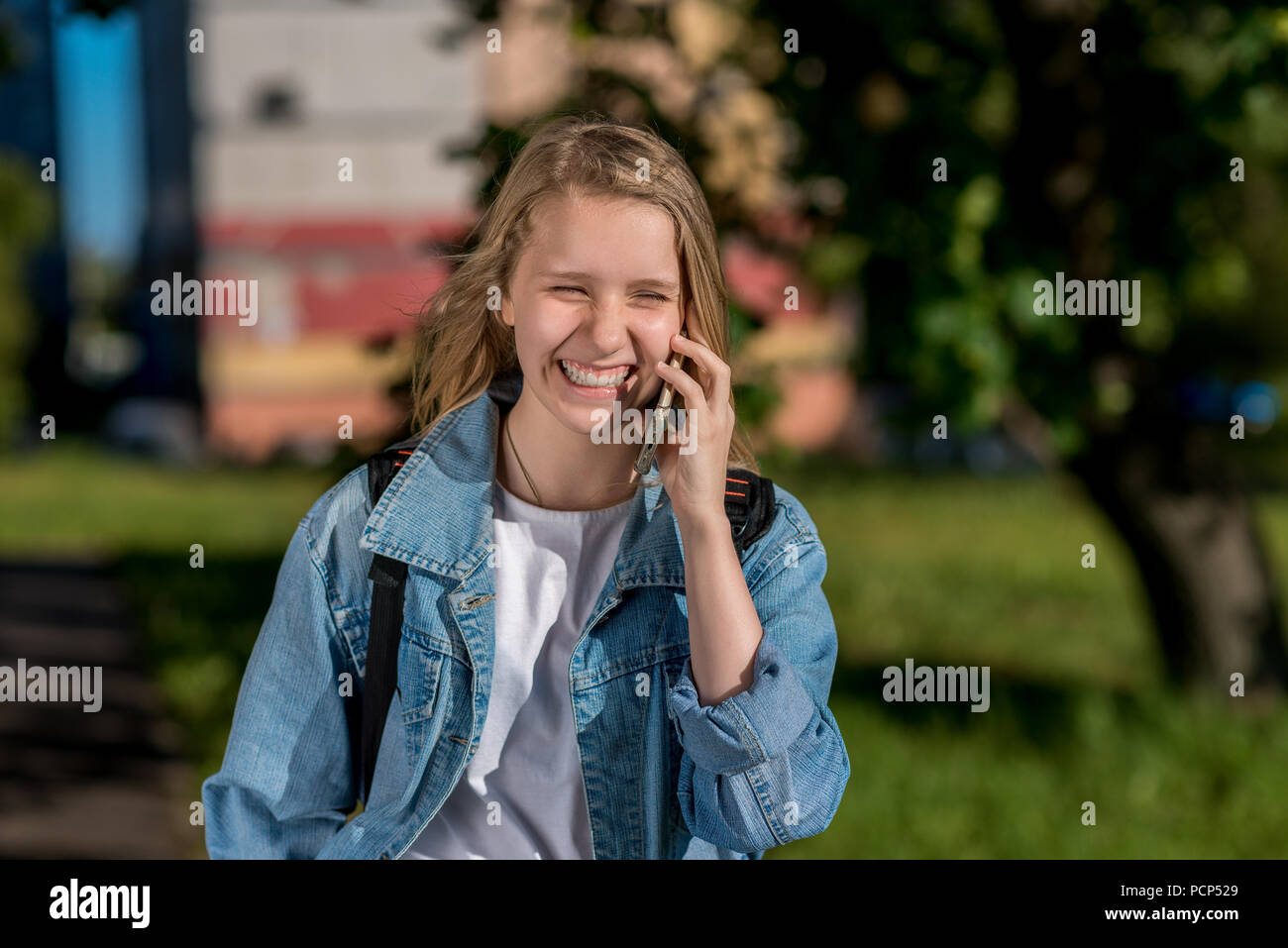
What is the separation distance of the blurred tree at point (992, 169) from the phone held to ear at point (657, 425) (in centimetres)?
232

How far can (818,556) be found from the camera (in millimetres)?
1842

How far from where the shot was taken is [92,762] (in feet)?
20.2

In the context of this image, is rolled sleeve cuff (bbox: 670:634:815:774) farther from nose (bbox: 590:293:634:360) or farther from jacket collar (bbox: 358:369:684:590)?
nose (bbox: 590:293:634:360)

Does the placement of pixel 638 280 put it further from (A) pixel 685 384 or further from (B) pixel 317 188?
(B) pixel 317 188

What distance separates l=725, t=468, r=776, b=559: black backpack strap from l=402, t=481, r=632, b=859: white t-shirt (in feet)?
0.58

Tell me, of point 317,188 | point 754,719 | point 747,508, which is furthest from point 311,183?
point 754,719

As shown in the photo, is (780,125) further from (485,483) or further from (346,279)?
(346,279)

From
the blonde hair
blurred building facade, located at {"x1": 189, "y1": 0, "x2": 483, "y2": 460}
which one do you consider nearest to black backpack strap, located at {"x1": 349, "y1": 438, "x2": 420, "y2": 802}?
the blonde hair

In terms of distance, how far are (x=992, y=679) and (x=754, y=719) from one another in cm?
606

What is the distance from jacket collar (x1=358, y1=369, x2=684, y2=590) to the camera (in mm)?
1843

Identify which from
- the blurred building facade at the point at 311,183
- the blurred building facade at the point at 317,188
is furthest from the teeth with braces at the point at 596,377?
the blurred building facade at the point at 311,183

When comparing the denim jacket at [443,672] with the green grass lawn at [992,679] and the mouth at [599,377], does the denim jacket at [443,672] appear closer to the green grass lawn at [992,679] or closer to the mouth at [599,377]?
the mouth at [599,377]

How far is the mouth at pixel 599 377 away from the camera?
5.82ft
